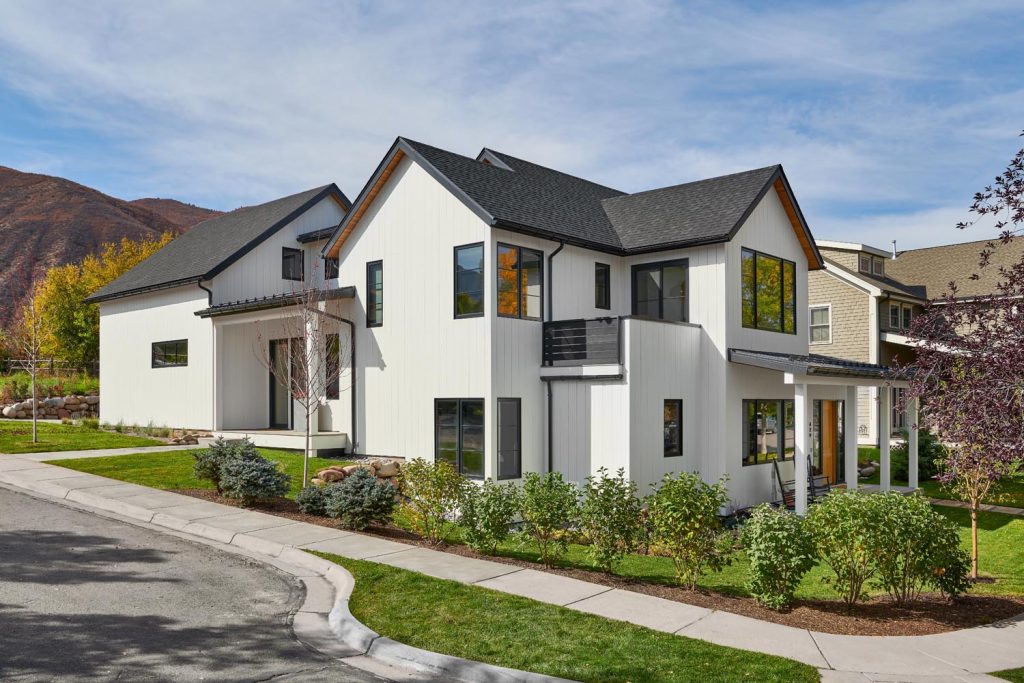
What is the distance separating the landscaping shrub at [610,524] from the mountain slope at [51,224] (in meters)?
72.5

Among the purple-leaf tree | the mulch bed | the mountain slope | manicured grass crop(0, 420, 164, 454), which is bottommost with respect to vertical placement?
the mulch bed

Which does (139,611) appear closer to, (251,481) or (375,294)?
(251,481)

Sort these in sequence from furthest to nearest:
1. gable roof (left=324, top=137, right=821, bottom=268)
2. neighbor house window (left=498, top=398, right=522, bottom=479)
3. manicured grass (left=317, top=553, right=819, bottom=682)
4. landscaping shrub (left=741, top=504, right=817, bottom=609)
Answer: gable roof (left=324, top=137, right=821, bottom=268) → neighbor house window (left=498, top=398, right=522, bottom=479) → landscaping shrub (left=741, top=504, right=817, bottom=609) → manicured grass (left=317, top=553, right=819, bottom=682)

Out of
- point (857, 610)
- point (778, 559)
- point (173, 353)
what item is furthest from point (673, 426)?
point (173, 353)

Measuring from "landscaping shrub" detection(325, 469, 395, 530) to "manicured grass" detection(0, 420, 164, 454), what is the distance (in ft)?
36.8

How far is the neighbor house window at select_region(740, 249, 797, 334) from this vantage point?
60.0 ft

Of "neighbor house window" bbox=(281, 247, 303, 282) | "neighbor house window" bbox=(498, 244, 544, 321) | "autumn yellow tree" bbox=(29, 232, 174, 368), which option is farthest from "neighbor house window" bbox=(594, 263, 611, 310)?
"autumn yellow tree" bbox=(29, 232, 174, 368)

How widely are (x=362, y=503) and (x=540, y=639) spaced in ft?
17.5

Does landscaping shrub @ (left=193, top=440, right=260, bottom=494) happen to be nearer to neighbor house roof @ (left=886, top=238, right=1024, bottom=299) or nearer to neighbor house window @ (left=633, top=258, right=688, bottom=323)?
neighbor house window @ (left=633, top=258, right=688, bottom=323)

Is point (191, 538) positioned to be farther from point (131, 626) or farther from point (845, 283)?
point (845, 283)

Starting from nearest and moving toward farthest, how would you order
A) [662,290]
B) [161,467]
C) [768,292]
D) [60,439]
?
[161,467] < [662,290] < [768,292] < [60,439]

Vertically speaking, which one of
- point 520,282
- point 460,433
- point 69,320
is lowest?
point 460,433

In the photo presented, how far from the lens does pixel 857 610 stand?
8.77 meters

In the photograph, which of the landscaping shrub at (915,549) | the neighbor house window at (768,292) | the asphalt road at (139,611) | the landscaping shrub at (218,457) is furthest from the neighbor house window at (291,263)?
the landscaping shrub at (915,549)
